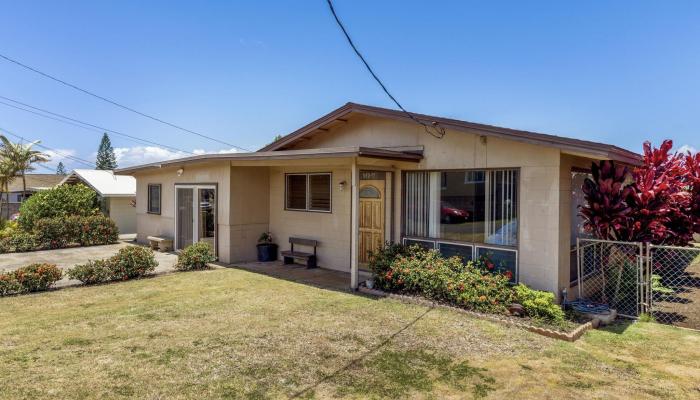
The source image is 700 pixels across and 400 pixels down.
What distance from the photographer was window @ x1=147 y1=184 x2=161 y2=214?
51.6ft

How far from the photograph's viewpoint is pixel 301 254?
1125cm

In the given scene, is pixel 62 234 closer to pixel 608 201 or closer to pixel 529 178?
pixel 529 178

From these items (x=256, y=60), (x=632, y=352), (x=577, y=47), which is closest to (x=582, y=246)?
(x=632, y=352)

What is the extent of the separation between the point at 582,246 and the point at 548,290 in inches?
56.8

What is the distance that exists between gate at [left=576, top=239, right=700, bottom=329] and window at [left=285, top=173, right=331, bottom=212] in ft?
19.9

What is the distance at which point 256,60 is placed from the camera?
16203mm

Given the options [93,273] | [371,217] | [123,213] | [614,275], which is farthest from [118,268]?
[123,213]

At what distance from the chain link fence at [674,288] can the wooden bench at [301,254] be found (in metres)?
7.40

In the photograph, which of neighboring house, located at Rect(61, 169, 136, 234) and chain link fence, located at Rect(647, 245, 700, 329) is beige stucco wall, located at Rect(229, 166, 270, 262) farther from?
neighboring house, located at Rect(61, 169, 136, 234)

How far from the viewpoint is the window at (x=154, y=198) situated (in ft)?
51.6

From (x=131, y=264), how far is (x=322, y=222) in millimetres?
4727

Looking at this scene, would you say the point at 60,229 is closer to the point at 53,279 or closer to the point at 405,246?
the point at 53,279

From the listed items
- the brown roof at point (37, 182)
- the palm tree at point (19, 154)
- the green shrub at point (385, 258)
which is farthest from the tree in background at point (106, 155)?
the green shrub at point (385, 258)

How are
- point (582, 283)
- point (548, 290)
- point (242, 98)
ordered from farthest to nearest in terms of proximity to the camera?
→ 1. point (242, 98)
2. point (582, 283)
3. point (548, 290)
